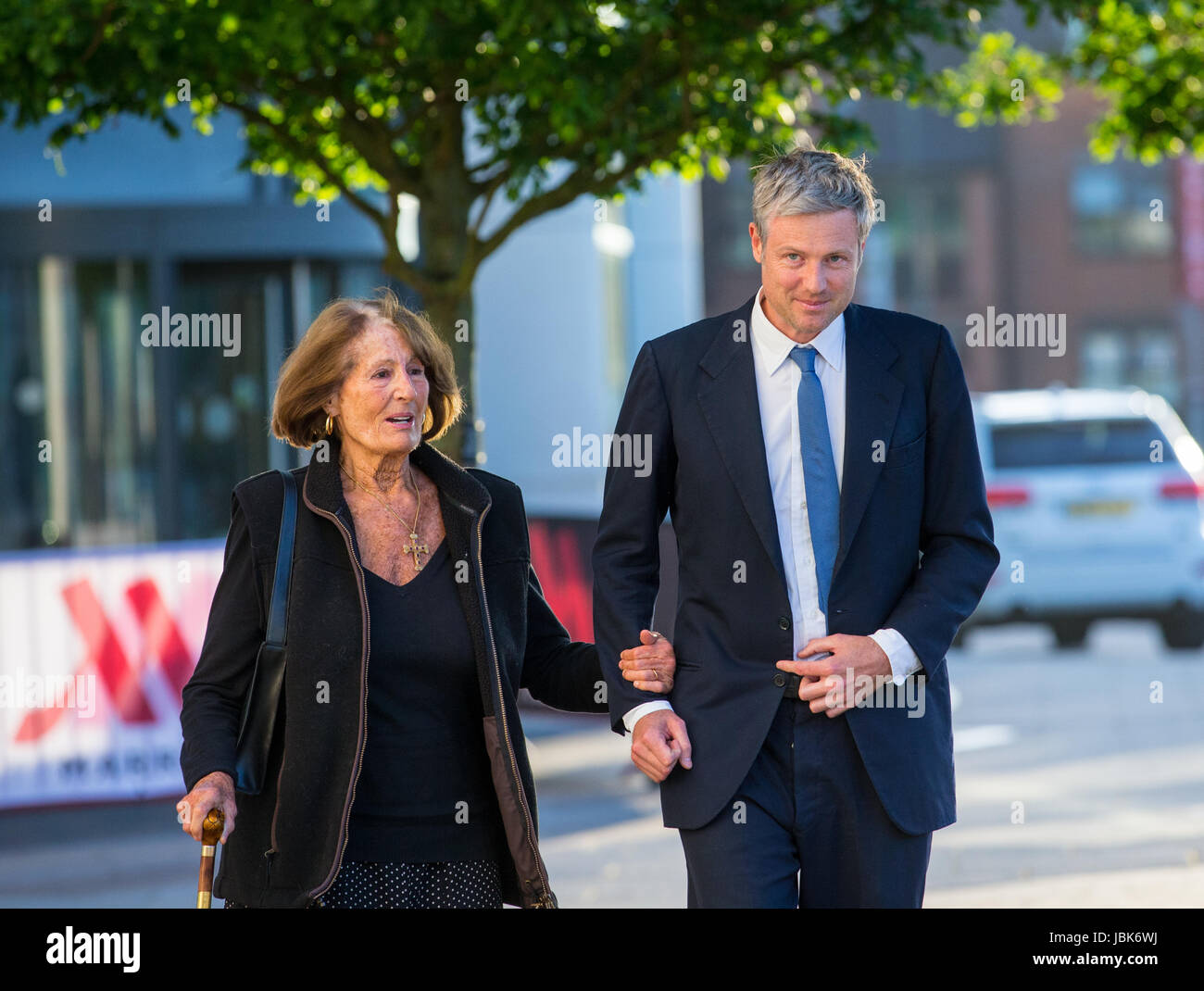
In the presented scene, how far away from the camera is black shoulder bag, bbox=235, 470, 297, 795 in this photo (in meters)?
3.49

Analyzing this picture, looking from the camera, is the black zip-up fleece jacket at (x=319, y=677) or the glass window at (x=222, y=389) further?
the glass window at (x=222, y=389)

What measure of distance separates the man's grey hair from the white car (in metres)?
11.2

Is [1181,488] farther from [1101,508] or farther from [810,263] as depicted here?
[810,263]

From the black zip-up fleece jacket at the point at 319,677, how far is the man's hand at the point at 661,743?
11.5 inches

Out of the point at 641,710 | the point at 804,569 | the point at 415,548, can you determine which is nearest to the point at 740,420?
the point at 804,569

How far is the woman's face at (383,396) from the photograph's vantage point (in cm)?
368

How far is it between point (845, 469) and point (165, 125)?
14.1 ft

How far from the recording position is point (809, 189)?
329 centimetres

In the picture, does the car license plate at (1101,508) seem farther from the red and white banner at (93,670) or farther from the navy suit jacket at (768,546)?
the navy suit jacket at (768,546)

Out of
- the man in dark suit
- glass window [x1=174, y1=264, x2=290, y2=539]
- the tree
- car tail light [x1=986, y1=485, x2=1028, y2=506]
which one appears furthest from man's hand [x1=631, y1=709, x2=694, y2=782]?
car tail light [x1=986, y1=485, x2=1028, y2=506]

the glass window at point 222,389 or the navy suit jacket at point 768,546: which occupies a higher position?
the glass window at point 222,389

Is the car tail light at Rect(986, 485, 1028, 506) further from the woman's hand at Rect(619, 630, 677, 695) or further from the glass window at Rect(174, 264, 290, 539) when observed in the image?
the woman's hand at Rect(619, 630, 677, 695)

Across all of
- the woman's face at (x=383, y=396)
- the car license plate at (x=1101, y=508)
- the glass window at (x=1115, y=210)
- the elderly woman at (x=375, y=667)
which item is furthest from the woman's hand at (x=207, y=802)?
the glass window at (x=1115, y=210)

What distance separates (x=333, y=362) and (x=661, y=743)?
1.09 m
